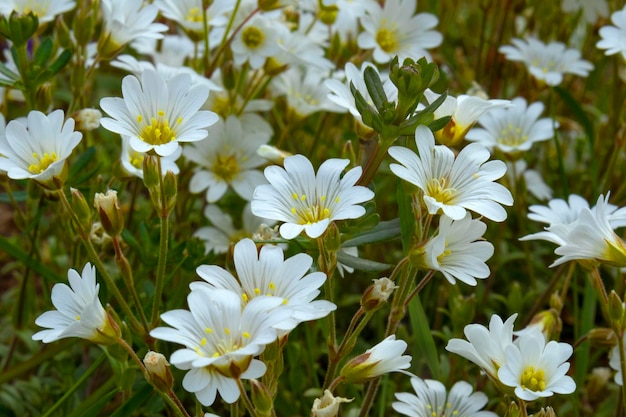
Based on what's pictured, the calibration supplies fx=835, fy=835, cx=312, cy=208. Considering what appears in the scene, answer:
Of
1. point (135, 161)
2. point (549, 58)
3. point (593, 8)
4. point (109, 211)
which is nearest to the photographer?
point (109, 211)

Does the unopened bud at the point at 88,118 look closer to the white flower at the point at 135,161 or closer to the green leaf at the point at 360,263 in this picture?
the white flower at the point at 135,161

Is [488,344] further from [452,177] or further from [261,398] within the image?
[261,398]

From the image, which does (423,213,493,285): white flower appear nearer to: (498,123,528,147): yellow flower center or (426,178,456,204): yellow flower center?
(426,178,456,204): yellow flower center

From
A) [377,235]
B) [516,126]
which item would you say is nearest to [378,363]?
[377,235]

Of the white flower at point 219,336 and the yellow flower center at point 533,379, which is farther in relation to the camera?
the yellow flower center at point 533,379

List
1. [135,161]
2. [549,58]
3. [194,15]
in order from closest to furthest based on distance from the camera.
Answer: [135,161]
[194,15]
[549,58]

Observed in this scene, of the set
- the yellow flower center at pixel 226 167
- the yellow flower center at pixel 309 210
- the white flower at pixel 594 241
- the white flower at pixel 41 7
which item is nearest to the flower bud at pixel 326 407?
the yellow flower center at pixel 309 210

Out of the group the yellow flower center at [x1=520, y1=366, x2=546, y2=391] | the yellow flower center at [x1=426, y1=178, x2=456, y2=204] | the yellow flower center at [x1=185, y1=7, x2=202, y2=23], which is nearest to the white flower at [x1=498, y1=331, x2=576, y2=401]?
the yellow flower center at [x1=520, y1=366, x2=546, y2=391]
